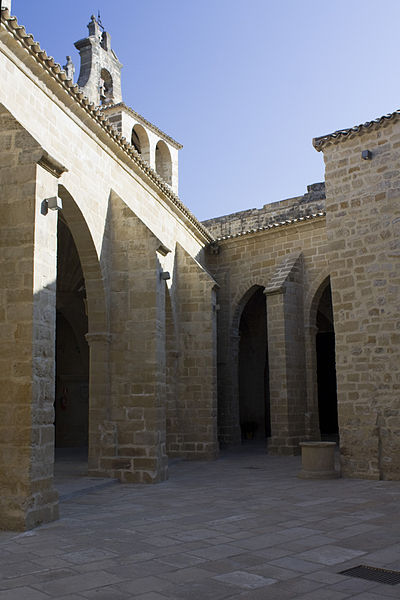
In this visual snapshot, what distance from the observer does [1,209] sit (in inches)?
259

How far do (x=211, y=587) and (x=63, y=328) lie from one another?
14.0 m

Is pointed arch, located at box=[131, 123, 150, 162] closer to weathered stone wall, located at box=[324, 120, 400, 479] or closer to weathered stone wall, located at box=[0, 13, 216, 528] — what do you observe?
weathered stone wall, located at box=[0, 13, 216, 528]

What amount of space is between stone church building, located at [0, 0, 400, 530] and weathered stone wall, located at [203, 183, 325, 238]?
55 millimetres

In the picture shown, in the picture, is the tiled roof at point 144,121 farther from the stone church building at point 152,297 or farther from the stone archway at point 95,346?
the stone archway at point 95,346

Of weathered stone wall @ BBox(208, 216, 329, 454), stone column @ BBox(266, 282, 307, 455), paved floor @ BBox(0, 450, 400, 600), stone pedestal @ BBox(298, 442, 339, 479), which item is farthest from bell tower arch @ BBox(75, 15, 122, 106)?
paved floor @ BBox(0, 450, 400, 600)

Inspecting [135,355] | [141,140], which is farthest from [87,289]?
[141,140]

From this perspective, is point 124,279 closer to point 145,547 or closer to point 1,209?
point 1,209

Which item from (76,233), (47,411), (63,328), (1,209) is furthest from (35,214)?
(63,328)

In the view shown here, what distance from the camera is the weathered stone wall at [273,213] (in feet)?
58.2

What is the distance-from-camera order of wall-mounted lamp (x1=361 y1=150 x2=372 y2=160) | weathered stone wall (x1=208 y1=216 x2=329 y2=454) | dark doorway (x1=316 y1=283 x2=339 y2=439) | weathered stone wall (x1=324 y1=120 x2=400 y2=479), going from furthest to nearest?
dark doorway (x1=316 y1=283 x2=339 y2=439)
weathered stone wall (x1=208 y1=216 x2=329 y2=454)
wall-mounted lamp (x1=361 y1=150 x2=372 y2=160)
weathered stone wall (x1=324 y1=120 x2=400 y2=479)

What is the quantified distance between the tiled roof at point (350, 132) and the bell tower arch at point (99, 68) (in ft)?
34.1

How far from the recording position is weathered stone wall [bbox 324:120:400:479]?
9312 mm

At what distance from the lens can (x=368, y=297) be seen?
32.0 feet

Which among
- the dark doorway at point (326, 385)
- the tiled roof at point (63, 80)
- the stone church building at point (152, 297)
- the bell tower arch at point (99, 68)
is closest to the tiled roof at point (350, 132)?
the stone church building at point (152, 297)
